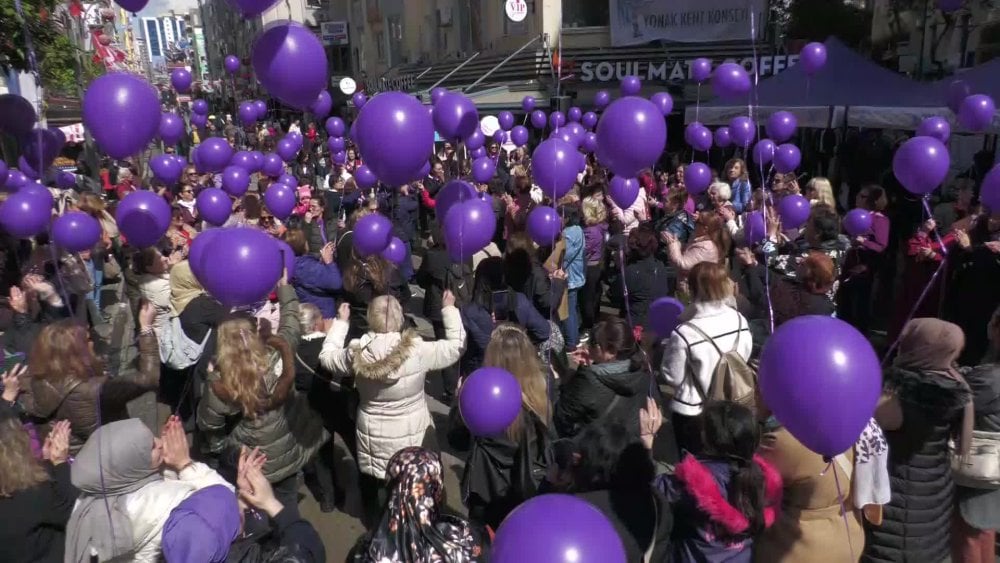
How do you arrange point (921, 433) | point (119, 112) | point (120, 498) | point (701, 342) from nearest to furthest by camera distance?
point (120, 498) → point (921, 433) → point (701, 342) → point (119, 112)

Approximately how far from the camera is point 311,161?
43.6 ft

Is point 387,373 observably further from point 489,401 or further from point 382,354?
point 489,401

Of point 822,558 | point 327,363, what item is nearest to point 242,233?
point 327,363

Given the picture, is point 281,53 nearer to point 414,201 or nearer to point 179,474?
point 179,474

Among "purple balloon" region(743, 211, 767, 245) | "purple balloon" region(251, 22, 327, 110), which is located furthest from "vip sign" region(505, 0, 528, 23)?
"purple balloon" region(251, 22, 327, 110)

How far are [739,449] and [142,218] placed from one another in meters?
3.91

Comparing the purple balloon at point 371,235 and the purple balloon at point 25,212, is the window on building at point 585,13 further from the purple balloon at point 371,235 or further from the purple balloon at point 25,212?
the purple balloon at point 25,212

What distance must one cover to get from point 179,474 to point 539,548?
1455 mm

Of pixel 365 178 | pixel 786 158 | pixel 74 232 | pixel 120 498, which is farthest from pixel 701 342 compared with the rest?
pixel 365 178

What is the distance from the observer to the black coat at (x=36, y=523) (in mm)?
2328

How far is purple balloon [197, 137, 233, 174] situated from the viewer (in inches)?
267

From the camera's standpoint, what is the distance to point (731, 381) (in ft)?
10.1

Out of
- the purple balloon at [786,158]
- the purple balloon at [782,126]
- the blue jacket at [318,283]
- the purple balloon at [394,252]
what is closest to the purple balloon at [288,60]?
the blue jacket at [318,283]

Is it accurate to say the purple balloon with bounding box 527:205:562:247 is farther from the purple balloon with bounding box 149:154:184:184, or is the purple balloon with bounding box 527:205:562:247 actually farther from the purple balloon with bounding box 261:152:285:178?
the purple balloon with bounding box 261:152:285:178
